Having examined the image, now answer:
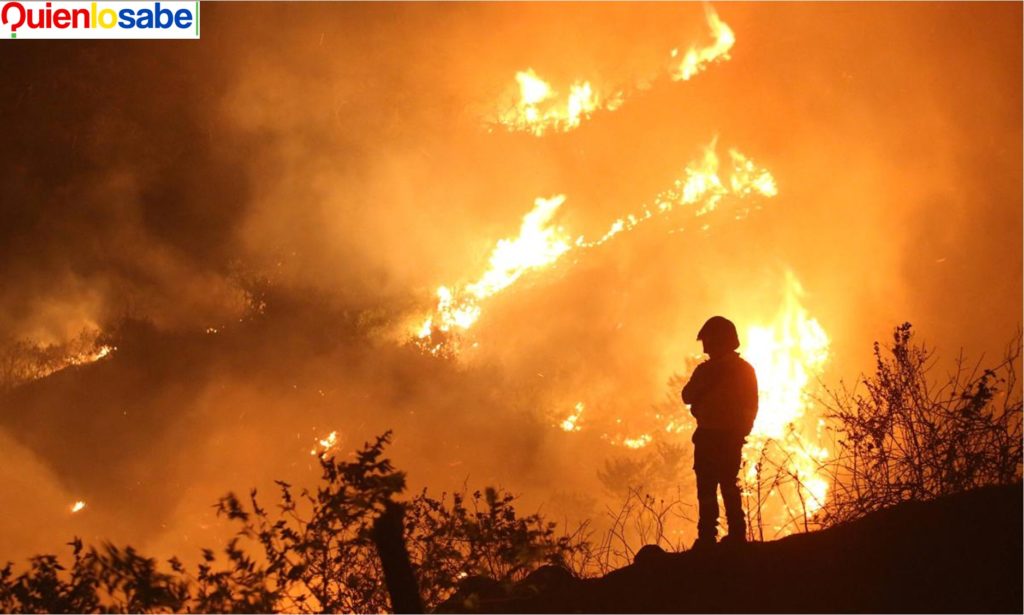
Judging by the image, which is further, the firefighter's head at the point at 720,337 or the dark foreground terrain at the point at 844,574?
the firefighter's head at the point at 720,337

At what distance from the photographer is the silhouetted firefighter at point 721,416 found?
6.56 meters

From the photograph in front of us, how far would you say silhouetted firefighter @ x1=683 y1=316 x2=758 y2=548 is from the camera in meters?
6.56

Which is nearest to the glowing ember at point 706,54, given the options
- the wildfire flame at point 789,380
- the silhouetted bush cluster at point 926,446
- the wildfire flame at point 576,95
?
the wildfire flame at point 576,95

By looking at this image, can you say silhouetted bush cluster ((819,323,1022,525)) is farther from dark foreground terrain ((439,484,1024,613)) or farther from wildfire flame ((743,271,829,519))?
wildfire flame ((743,271,829,519))

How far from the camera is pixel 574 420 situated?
26.2 metres

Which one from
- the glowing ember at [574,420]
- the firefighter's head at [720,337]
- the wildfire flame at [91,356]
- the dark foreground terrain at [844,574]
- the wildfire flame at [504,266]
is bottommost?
the dark foreground terrain at [844,574]

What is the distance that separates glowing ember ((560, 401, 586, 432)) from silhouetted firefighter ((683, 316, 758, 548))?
19473 mm

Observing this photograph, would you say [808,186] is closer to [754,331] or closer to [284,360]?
[754,331]

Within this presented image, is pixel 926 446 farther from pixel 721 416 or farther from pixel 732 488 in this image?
pixel 721 416

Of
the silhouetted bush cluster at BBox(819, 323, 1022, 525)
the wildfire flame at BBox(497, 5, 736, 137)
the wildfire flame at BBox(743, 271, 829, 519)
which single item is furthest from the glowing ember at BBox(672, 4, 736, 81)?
the silhouetted bush cluster at BBox(819, 323, 1022, 525)

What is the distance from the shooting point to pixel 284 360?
2864 centimetres

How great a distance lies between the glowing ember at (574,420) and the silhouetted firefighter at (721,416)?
63.9 ft

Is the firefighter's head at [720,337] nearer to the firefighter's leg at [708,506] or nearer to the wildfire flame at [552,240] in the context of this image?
the firefighter's leg at [708,506]

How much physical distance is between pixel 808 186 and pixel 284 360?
873 inches
